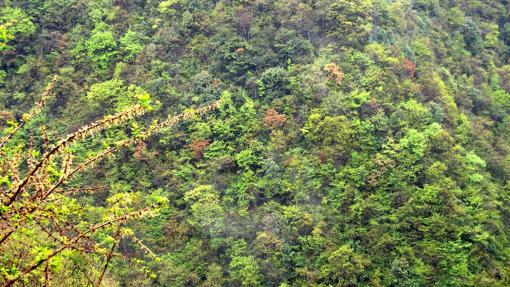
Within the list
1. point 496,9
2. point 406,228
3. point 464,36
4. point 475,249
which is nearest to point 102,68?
point 406,228

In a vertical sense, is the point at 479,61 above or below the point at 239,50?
below

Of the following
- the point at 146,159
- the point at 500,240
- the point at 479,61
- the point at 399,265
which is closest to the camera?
the point at 399,265

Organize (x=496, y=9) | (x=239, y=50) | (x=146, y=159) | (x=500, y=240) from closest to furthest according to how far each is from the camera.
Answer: (x=500, y=240)
(x=146, y=159)
(x=239, y=50)
(x=496, y=9)

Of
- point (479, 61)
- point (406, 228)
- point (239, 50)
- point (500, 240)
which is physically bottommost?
point (500, 240)

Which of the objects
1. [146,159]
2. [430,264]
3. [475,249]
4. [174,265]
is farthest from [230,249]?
[475,249]

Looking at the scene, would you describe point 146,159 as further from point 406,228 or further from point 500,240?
point 500,240

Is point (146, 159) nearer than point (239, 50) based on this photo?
Yes
